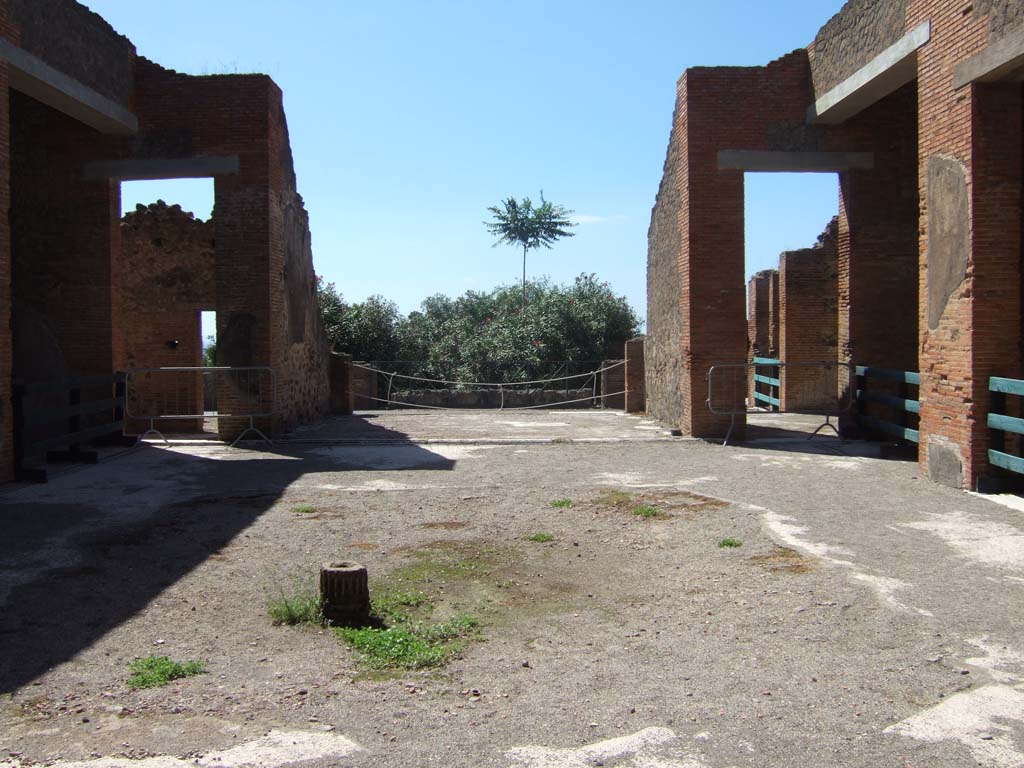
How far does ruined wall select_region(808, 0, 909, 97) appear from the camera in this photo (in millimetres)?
10227

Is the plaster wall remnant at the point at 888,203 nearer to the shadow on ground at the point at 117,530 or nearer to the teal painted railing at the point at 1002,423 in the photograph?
the teal painted railing at the point at 1002,423

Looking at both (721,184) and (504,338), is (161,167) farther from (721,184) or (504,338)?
(504,338)

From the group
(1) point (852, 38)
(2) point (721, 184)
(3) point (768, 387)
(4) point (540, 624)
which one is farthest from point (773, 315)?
(4) point (540, 624)

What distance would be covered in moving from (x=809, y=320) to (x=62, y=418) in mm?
13569

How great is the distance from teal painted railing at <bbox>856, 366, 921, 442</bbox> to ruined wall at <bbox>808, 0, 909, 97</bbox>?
3.86 metres

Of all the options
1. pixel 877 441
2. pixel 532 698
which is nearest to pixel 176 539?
pixel 532 698

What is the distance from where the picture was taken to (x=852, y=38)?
11.3 m

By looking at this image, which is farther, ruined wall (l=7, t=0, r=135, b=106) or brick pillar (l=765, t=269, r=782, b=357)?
brick pillar (l=765, t=269, r=782, b=357)

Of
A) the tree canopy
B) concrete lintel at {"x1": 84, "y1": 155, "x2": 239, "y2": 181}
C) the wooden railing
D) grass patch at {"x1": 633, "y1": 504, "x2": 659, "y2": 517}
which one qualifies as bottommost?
grass patch at {"x1": 633, "y1": 504, "x2": 659, "y2": 517}

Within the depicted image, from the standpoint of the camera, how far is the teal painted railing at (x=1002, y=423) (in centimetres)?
789

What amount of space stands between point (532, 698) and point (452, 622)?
3.46 ft

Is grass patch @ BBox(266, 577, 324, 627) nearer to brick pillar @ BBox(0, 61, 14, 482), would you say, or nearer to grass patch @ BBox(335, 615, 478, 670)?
grass patch @ BBox(335, 615, 478, 670)

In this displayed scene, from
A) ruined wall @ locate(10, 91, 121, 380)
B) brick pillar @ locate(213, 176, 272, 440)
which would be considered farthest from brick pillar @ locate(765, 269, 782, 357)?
ruined wall @ locate(10, 91, 121, 380)

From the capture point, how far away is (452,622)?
4.75m
